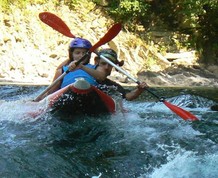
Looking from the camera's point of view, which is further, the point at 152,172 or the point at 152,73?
the point at 152,73

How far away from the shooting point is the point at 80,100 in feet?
12.1

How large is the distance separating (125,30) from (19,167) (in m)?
10.1

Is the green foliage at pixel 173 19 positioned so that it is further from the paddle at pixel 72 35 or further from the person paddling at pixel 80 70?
the person paddling at pixel 80 70

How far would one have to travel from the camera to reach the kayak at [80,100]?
3572 mm

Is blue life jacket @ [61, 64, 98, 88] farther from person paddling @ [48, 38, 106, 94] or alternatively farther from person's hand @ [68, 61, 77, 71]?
person's hand @ [68, 61, 77, 71]

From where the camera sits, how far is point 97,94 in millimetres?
3721

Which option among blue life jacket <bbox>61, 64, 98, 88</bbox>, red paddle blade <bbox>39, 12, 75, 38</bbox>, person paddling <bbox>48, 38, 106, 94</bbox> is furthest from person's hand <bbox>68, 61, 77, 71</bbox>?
red paddle blade <bbox>39, 12, 75, 38</bbox>

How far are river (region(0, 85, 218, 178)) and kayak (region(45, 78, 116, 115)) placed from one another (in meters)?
0.10

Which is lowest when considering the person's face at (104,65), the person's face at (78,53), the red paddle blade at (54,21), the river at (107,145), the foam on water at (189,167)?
the river at (107,145)

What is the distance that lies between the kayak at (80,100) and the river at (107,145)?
10 cm

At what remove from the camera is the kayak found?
357 centimetres

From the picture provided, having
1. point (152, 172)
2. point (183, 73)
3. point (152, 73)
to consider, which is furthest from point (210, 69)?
point (152, 172)

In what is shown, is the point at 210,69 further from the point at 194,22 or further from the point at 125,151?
the point at 125,151

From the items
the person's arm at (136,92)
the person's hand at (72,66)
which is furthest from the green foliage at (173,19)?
the person's hand at (72,66)
